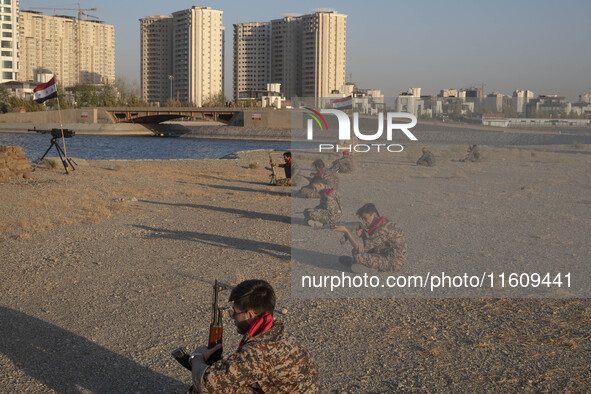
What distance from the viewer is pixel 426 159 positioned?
9648 mm

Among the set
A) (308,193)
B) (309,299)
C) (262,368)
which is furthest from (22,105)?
(262,368)

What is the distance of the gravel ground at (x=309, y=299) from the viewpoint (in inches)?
198

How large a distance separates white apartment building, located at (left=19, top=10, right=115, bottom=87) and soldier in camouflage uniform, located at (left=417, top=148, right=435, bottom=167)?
159 meters

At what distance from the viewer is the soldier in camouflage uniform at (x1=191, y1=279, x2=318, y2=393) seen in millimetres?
3221

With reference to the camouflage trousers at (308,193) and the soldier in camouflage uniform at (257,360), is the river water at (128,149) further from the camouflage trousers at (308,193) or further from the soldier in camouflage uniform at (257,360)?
the soldier in camouflage uniform at (257,360)

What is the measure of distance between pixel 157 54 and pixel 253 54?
23.3 meters

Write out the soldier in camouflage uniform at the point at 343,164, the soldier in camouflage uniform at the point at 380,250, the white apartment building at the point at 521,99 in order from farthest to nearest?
1. the soldier in camouflage uniform at the point at 343,164
2. the white apartment building at the point at 521,99
3. the soldier in camouflage uniform at the point at 380,250

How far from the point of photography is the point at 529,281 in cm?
759

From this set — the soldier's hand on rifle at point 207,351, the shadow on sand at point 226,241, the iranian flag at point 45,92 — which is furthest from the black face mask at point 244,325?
the iranian flag at point 45,92

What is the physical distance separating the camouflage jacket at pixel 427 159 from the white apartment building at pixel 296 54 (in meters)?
120

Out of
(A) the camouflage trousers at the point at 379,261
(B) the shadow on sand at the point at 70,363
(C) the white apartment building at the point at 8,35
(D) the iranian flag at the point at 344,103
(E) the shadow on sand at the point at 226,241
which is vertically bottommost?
(B) the shadow on sand at the point at 70,363

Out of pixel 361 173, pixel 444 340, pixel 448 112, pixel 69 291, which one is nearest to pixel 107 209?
pixel 361 173

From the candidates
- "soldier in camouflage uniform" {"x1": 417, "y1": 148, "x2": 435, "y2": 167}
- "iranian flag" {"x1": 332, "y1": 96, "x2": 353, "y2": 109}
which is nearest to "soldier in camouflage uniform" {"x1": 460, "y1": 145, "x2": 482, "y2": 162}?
"soldier in camouflage uniform" {"x1": 417, "y1": 148, "x2": 435, "y2": 167}

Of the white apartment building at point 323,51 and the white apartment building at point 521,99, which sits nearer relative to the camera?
the white apartment building at point 521,99
